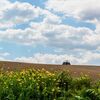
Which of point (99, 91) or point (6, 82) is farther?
point (6, 82)

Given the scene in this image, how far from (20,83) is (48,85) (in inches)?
30.9

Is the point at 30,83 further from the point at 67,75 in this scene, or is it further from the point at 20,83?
the point at 67,75

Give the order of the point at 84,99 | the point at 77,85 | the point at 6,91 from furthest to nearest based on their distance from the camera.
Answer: the point at 77,85 < the point at 6,91 < the point at 84,99

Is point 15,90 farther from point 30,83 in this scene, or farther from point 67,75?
point 67,75

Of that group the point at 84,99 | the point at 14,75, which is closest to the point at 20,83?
the point at 14,75

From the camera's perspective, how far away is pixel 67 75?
1185cm

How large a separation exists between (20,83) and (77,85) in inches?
65.3

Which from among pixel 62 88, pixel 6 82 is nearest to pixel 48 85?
pixel 62 88

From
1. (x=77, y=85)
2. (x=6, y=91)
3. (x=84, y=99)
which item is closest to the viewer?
(x=84, y=99)

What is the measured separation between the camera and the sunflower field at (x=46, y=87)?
10297mm

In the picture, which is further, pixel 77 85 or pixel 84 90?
pixel 77 85

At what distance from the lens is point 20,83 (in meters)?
10.9

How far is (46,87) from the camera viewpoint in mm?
10836

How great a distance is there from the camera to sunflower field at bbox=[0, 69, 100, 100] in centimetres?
1030
